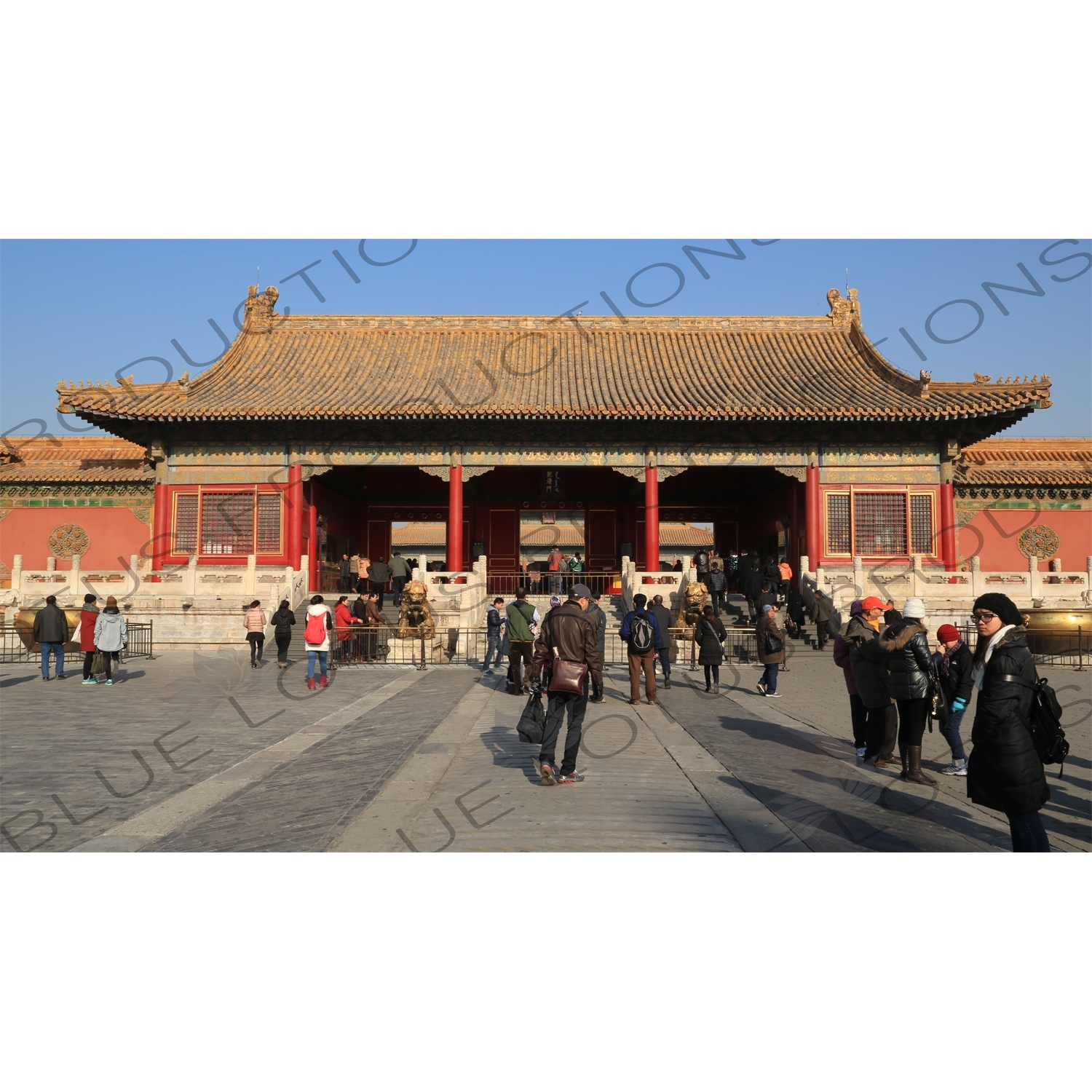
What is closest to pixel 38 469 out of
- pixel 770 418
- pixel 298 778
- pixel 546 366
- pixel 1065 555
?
pixel 546 366

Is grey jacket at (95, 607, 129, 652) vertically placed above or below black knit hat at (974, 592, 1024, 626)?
below

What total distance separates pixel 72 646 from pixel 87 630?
4086 mm

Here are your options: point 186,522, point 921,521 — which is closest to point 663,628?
point 921,521

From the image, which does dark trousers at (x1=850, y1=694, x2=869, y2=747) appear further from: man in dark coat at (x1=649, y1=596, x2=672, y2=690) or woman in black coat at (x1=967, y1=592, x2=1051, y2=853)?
man in dark coat at (x1=649, y1=596, x2=672, y2=690)

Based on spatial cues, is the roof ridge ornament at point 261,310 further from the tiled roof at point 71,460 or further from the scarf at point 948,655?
the scarf at point 948,655

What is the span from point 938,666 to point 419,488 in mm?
21042

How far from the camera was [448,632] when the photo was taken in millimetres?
16516

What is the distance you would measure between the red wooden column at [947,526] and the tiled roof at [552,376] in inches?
89.2

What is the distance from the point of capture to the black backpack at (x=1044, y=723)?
3.94 meters

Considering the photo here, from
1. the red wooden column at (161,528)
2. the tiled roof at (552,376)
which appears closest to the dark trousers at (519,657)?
the tiled roof at (552,376)

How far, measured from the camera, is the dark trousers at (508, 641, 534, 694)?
1098cm

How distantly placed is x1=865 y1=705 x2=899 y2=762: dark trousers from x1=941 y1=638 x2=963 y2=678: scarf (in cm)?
58

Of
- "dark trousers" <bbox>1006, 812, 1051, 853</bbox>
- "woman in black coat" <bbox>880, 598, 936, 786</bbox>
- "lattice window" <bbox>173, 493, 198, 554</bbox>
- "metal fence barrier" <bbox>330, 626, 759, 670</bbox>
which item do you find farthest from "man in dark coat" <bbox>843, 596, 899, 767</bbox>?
"lattice window" <bbox>173, 493, 198, 554</bbox>

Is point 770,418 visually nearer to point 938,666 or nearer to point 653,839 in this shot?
point 938,666
